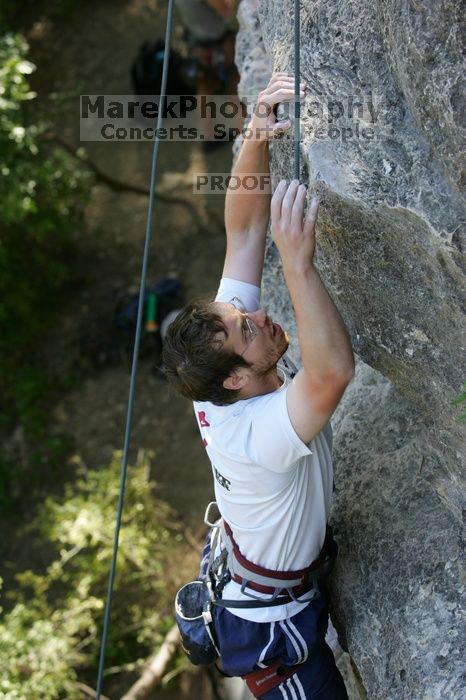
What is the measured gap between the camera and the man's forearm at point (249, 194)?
7.89 feet

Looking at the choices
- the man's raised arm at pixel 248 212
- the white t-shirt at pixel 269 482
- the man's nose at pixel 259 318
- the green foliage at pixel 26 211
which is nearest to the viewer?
the white t-shirt at pixel 269 482

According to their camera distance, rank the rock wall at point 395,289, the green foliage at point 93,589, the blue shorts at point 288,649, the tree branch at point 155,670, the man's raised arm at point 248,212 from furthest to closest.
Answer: the tree branch at point 155,670 → the green foliage at point 93,589 → the man's raised arm at point 248,212 → the blue shorts at point 288,649 → the rock wall at point 395,289

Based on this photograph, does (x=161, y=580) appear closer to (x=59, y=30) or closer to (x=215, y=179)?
(x=215, y=179)

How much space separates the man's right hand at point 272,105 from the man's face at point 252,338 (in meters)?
0.50

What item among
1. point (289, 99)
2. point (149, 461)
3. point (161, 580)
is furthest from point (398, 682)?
point (149, 461)

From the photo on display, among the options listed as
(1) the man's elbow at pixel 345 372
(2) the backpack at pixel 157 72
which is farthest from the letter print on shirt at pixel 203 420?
(2) the backpack at pixel 157 72

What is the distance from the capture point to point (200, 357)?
2.04 m

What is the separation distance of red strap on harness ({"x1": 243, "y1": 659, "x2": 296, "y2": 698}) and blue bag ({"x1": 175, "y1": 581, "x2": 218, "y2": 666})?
0.52ft

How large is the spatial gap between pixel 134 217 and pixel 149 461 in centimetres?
214

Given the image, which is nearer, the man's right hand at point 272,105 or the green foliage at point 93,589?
the man's right hand at point 272,105

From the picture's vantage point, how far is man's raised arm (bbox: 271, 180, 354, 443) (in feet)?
6.12

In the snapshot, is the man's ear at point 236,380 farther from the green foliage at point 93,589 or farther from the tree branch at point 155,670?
the tree branch at point 155,670

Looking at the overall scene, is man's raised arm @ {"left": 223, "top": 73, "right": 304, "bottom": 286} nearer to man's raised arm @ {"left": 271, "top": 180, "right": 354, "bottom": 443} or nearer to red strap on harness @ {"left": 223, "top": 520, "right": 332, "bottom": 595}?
man's raised arm @ {"left": 271, "top": 180, "right": 354, "bottom": 443}

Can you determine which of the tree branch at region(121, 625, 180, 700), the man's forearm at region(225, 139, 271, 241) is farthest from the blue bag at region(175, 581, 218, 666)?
the tree branch at region(121, 625, 180, 700)
